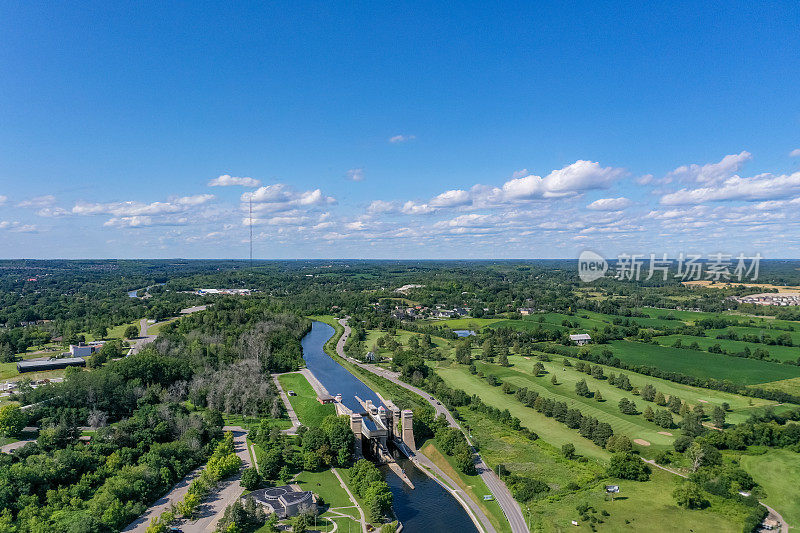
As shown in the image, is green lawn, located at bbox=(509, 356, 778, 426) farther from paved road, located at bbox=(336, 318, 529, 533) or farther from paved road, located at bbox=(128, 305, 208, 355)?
paved road, located at bbox=(128, 305, 208, 355)

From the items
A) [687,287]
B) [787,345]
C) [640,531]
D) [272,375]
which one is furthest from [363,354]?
[687,287]

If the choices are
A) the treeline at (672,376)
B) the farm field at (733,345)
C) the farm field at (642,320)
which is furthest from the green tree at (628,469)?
the farm field at (642,320)

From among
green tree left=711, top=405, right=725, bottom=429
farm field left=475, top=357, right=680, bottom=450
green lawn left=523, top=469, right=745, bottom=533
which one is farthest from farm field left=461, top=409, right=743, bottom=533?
green tree left=711, top=405, right=725, bottom=429

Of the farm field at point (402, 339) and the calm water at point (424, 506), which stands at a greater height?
the farm field at point (402, 339)

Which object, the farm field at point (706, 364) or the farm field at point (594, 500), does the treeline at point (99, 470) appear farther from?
Answer: the farm field at point (706, 364)

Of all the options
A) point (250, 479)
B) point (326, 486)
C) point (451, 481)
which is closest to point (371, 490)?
point (326, 486)
